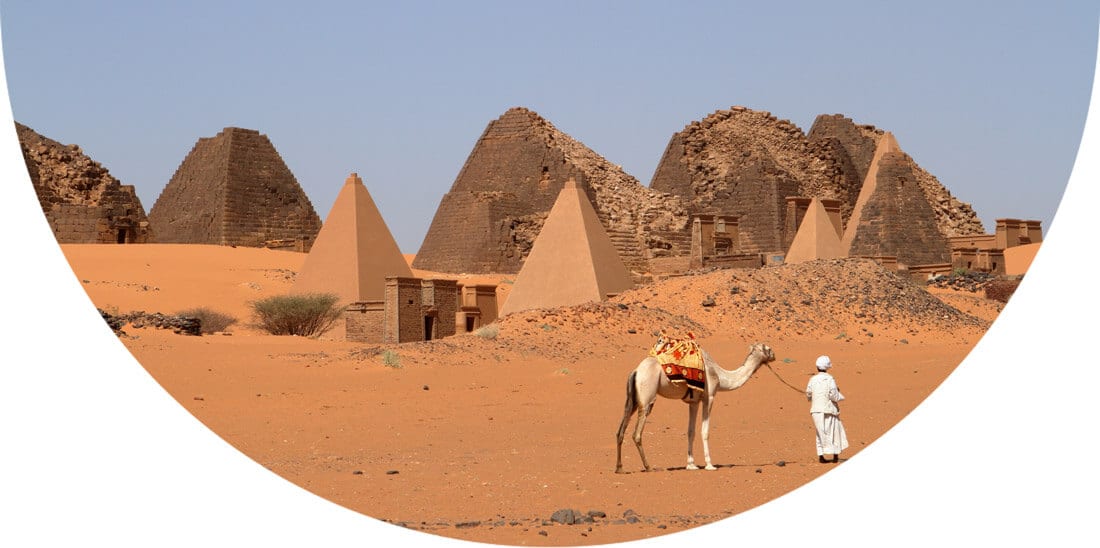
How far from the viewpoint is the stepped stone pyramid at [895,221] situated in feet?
148

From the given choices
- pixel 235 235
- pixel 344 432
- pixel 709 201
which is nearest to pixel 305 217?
pixel 235 235

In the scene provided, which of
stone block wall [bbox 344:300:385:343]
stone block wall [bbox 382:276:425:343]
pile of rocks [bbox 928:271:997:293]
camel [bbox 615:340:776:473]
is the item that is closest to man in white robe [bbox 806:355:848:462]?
camel [bbox 615:340:776:473]

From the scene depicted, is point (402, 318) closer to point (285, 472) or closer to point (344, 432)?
point (344, 432)

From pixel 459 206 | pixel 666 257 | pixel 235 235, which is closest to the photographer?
pixel 666 257

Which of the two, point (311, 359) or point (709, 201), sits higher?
point (709, 201)

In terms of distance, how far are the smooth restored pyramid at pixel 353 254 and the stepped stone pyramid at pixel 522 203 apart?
1350 cm

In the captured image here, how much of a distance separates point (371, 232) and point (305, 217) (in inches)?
770

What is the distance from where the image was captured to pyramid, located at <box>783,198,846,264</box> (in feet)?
125

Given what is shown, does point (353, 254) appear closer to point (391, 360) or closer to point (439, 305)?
point (439, 305)

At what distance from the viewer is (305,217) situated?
153 ft

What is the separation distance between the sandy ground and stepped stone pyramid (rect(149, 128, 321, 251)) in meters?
17.0

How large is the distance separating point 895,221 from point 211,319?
1013 inches

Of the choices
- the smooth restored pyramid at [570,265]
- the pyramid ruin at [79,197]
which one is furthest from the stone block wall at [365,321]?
the pyramid ruin at [79,197]

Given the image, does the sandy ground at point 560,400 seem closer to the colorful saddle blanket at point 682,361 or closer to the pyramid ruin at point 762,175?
the colorful saddle blanket at point 682,361
